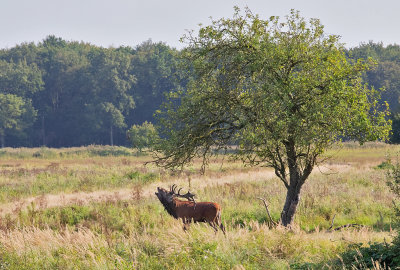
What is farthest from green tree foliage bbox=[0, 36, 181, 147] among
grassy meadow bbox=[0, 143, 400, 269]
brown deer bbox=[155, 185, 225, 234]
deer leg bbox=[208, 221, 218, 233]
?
deer leg bbox=[208, 221, 218, 233]

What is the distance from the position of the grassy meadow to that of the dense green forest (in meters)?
63.2

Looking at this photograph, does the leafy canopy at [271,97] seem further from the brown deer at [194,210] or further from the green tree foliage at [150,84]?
the green tree foliage at [150,84]

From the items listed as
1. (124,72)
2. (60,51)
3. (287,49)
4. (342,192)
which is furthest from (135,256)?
(60,51)

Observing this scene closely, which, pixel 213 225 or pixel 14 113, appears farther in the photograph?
pixel 14 113

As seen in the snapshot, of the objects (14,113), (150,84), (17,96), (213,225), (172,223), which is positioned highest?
(150,84)

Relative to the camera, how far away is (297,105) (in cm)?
1313

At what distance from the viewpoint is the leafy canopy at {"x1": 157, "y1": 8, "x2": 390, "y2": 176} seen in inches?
495

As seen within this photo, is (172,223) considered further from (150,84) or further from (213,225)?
(150,84)

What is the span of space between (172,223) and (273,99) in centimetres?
448

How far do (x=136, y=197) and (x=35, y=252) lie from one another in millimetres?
10848

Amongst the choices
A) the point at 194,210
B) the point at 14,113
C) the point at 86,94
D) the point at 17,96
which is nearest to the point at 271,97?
the point at 194,210

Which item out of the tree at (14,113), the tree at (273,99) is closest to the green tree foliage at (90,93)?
the tree at (14,113)

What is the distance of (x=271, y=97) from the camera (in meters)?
12.5

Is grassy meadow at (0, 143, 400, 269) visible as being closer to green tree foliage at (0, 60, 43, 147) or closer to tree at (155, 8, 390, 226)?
tree at (155, 8, 390, 226)
